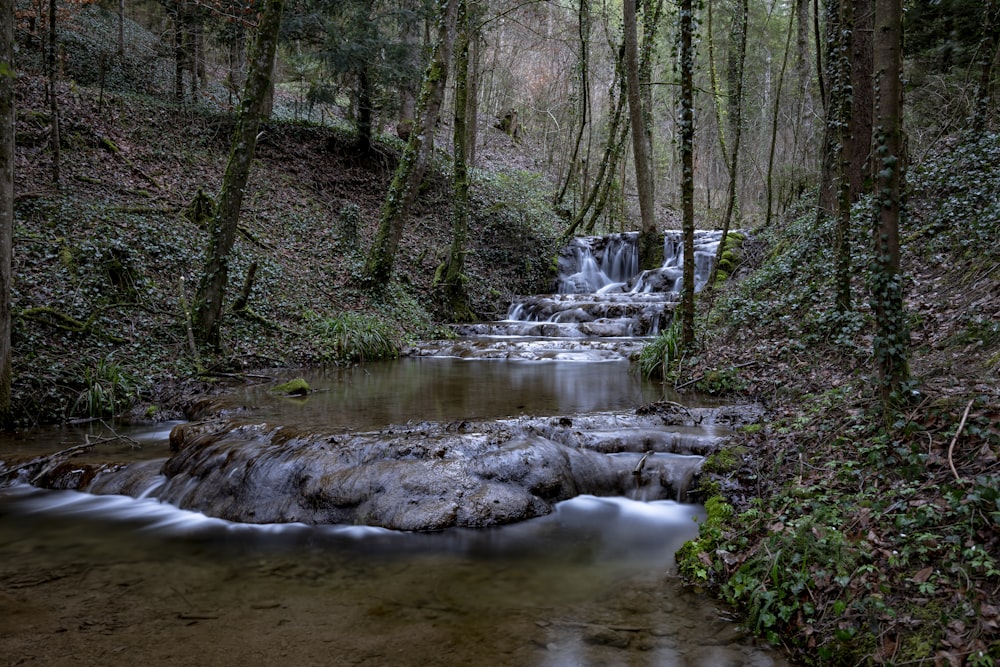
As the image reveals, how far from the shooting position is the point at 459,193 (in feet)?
51.6

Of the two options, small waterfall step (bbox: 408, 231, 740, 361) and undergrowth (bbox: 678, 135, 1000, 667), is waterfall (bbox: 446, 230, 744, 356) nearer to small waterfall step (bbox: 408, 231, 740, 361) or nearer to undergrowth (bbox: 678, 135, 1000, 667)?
small waterfall step (bbox: 408, 231, 740, 361)

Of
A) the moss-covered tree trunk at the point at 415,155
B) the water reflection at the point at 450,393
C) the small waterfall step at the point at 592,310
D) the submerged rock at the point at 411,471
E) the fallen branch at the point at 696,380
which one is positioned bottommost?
the submerged rock at the point at 411,471

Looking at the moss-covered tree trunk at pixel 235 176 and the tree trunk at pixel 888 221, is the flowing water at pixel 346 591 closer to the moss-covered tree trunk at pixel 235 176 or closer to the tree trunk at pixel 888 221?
the tree trunk at pixel 888 221

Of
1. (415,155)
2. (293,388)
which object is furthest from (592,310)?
(293,388)

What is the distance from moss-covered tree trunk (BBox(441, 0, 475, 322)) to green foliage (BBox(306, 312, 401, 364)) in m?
3.73

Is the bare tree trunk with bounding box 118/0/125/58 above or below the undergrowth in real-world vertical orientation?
above

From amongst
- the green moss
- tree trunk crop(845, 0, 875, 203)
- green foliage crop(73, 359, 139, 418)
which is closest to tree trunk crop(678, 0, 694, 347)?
the green moss

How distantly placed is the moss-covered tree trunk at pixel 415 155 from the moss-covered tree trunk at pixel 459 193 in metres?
0.81

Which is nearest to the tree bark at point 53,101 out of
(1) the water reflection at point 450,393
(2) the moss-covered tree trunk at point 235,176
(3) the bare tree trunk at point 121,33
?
(2) the moss-covered tree trunk at point 235,176

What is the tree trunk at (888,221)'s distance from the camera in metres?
4.31

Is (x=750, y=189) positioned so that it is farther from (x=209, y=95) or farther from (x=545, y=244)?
(x=209, y=95)

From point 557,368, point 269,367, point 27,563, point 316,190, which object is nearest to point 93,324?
point 269,367

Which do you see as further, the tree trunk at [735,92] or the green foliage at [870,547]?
the tree trunk at [735,92]

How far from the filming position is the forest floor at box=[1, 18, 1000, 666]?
3.19 meters
